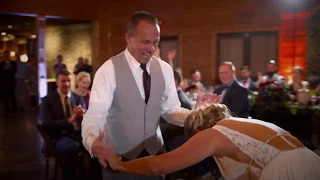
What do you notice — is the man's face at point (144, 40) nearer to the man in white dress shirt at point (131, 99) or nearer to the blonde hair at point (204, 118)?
the man in white dress shirt at point (131, 99)

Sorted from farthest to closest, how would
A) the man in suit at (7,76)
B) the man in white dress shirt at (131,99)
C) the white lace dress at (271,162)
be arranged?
the man in suit at (7,76), the man in white dress shirt at (131,99), the white lace dress at (271,162)

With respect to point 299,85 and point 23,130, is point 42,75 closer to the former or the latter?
point 23,130

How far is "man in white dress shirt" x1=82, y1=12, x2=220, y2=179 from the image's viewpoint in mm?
2031

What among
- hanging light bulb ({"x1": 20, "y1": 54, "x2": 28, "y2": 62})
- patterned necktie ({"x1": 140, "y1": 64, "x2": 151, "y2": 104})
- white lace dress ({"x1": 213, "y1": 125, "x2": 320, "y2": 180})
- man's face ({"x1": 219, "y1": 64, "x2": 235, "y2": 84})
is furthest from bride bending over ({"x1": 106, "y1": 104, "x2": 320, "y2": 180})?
hanging light bulb ({"x1": 20, "y1": 54, "x2": 28, "y2": 62})

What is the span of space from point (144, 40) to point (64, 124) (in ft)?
7.24

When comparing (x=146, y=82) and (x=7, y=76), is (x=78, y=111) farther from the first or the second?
(x=7, y=76)

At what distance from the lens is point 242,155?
5.65 feet

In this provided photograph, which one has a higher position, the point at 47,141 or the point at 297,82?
the point at 297,82

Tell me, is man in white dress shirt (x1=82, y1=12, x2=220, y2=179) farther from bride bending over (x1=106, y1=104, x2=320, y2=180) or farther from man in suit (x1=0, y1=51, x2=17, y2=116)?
man in suit (x1=0, y1=51, x2=17, y2=116)

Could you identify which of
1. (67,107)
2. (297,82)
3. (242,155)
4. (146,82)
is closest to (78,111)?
(67,107)

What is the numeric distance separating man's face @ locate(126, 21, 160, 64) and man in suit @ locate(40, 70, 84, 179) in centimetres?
195

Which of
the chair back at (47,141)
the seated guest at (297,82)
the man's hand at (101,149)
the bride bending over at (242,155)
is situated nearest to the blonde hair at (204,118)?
the bride bending over at (242,155)

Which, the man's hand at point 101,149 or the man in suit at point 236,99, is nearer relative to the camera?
the man's hand at point 101,149

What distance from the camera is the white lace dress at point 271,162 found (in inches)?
65.6
